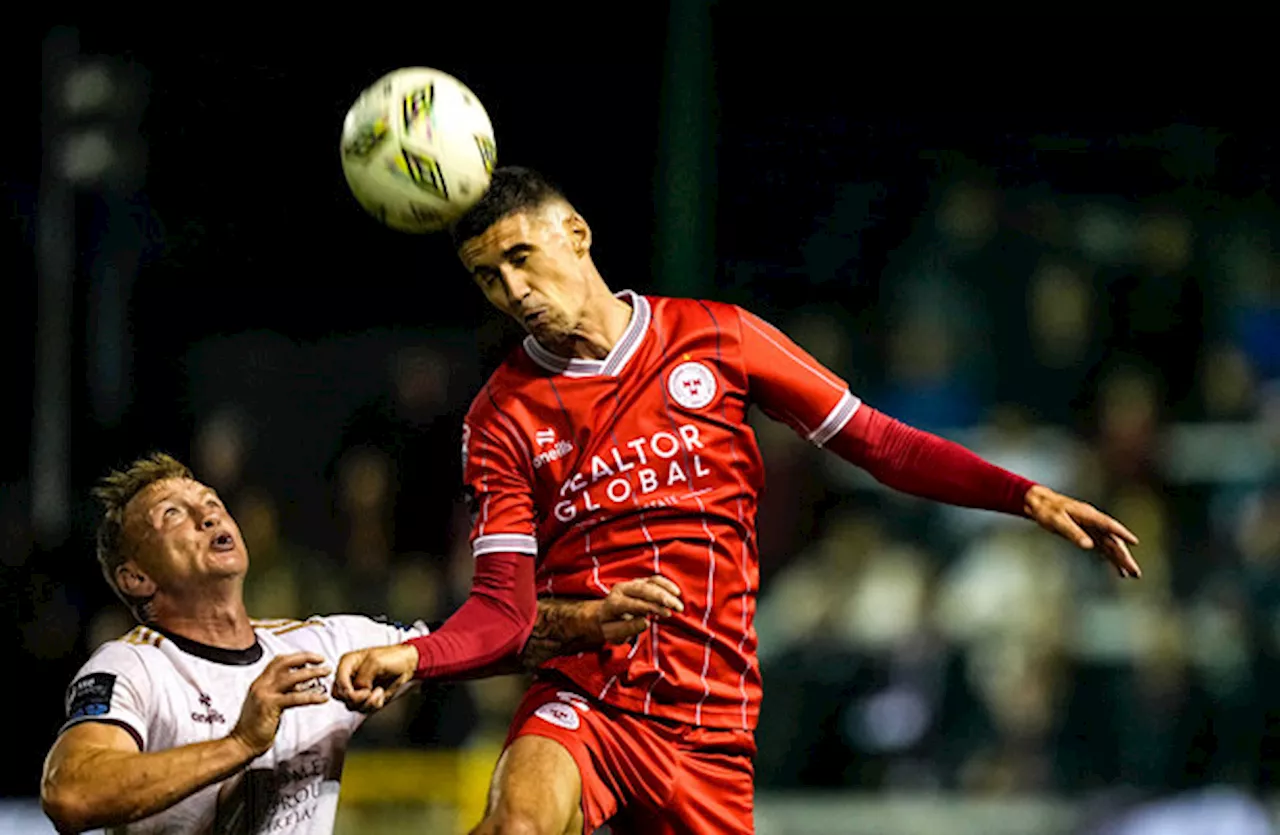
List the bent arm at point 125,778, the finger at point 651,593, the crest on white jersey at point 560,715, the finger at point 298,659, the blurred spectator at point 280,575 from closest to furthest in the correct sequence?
the finger at point 298,659 < the bent arm at point 125,778 < the finger at point 651,593 < the crest on white jersey at point 560,715 < the blurred spectator at point 280,575

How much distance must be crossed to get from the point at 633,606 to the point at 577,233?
1.06 meters

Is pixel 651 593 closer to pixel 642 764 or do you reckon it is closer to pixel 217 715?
pixel 642 764

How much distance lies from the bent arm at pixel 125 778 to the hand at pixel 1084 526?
1973mm

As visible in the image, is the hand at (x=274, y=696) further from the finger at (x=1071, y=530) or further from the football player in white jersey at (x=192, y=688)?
the finger at (x=1071, y=530)

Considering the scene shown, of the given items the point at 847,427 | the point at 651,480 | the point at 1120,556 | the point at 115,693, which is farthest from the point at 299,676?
the point at 1120,556

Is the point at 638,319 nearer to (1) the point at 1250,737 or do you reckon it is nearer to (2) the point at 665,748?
(2) the point at 665,748

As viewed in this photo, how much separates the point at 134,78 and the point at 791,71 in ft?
11.1

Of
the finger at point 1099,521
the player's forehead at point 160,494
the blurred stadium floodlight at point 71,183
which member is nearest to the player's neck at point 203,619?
the player's forehead at point 160,494

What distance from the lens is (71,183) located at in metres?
9.66

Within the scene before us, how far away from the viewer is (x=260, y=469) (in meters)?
9.10

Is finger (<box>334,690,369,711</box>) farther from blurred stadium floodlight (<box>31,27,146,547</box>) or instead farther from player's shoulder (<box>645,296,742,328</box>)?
blurred stadium floodlight (<box>31,27,146,547</box>)

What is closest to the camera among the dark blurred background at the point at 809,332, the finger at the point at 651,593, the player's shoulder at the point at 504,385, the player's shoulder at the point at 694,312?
the finger at the point at 651,593

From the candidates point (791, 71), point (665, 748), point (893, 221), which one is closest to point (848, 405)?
point (665, 748)

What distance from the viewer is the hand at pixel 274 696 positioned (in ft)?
13.8
